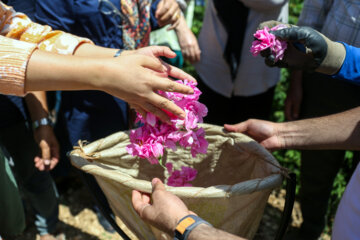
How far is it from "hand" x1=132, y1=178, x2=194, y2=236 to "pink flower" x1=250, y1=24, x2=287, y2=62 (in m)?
0.69

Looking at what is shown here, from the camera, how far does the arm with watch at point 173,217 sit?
1.07 metres

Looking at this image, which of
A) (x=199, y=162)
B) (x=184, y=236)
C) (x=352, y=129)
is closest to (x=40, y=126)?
(x=199, y=162)

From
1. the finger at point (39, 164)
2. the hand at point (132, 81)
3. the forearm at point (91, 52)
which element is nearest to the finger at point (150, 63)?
the hand at point (132, 81)

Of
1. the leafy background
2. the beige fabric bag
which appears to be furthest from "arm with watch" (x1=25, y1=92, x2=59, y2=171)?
the leafy background

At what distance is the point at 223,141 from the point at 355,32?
2.99 feet

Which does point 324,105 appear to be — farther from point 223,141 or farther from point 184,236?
point 184,236

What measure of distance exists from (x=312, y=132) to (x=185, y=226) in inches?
29.5

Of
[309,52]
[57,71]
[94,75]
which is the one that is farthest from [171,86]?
[309,52]

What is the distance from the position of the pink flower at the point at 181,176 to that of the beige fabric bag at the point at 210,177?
0.06m

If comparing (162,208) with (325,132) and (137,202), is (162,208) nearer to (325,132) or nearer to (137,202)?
(137,202)

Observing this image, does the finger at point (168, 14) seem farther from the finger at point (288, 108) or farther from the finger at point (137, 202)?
the finger at point (137, 202)

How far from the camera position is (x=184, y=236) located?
1.07 metres

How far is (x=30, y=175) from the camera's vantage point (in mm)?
2139

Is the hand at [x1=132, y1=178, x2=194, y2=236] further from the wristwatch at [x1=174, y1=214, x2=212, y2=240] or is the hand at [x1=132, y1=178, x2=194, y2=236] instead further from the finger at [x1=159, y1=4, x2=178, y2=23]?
the finger at [x1=159, y1=4, x2=178, y2=23]
